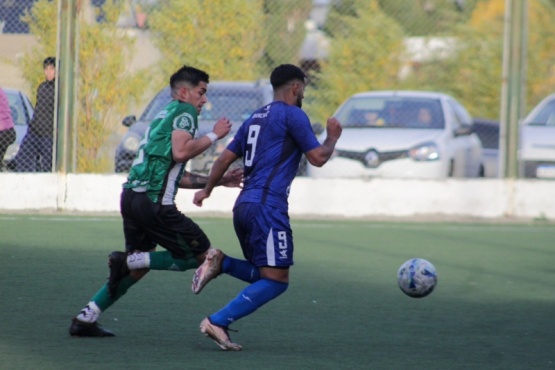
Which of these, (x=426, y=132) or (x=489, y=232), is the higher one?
(x=426, y=132)

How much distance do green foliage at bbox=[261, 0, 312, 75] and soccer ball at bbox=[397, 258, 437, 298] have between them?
384 inches

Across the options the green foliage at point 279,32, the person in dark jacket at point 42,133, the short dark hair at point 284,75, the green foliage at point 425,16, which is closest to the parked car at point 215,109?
the green foliage at point 279,32

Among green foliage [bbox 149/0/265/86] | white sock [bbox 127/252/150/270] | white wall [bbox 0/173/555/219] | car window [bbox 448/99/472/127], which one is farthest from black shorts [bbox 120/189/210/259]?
car window [bbox 448/99/472/127]

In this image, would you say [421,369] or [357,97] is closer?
[421,369]

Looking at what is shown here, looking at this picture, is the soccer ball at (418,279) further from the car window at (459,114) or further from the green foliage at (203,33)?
the car window at (459,114)

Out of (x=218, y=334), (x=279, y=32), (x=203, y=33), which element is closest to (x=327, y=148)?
(x=218, y=334)

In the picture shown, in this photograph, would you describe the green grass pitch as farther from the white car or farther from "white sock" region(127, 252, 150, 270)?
the white car

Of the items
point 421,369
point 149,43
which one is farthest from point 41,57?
point 421,369

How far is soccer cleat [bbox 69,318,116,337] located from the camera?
282 inches

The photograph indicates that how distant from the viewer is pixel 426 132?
16.9m

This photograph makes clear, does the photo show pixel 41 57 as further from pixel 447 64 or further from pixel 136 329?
pixel 447 64

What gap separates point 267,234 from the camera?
22.7 ft

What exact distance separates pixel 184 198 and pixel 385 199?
8.82 feet

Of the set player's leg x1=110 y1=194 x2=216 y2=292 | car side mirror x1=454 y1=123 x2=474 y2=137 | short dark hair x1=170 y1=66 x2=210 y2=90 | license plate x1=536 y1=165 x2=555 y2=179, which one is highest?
car side mirror x1=454 y1=123 x2=474 y2=137
